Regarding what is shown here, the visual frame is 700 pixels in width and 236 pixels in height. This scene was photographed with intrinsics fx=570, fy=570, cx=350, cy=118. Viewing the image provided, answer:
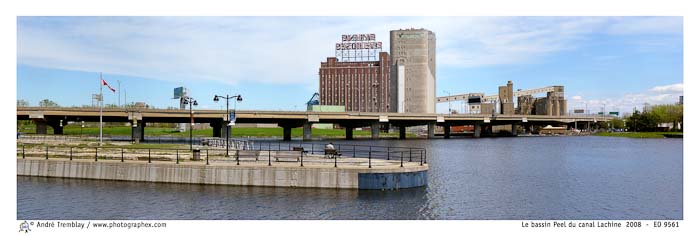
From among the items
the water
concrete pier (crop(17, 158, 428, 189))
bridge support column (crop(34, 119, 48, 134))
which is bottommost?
the water

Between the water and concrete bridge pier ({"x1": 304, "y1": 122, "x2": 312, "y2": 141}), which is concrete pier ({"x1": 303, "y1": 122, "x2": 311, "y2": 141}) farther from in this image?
the water

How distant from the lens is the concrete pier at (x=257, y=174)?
3550 cm

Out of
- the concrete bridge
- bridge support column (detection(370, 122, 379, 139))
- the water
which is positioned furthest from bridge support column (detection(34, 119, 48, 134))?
bridge support column (detection(370, 122, 379, 139))

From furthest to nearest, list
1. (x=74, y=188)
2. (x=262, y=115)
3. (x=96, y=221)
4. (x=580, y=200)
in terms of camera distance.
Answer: (x=262, y=115) → (x=74, y=188) → (x=580, y=200) → (x=96, y=221)

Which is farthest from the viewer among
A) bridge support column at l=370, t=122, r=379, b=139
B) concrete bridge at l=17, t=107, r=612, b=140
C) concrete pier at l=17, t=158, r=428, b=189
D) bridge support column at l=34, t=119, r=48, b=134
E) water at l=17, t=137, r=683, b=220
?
bridge support column at l=370, t=122, r=379, b=139

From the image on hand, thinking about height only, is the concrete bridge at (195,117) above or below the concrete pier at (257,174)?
above

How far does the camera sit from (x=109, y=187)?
1490 inches

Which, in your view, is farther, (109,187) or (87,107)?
(87,107)

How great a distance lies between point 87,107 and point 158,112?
11995 millimetres

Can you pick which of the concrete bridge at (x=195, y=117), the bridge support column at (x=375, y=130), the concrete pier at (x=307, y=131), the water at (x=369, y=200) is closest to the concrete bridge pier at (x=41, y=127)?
the concrete bridge at (x=195, y=117)

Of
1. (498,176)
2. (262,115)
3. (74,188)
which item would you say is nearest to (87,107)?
(262,115)

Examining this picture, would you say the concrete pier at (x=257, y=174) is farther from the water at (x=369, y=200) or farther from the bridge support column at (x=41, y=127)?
the bridge support column at (x=41, y=127)

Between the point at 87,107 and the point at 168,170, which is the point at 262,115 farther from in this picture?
the point at 168,170

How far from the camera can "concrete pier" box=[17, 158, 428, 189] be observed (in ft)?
116
